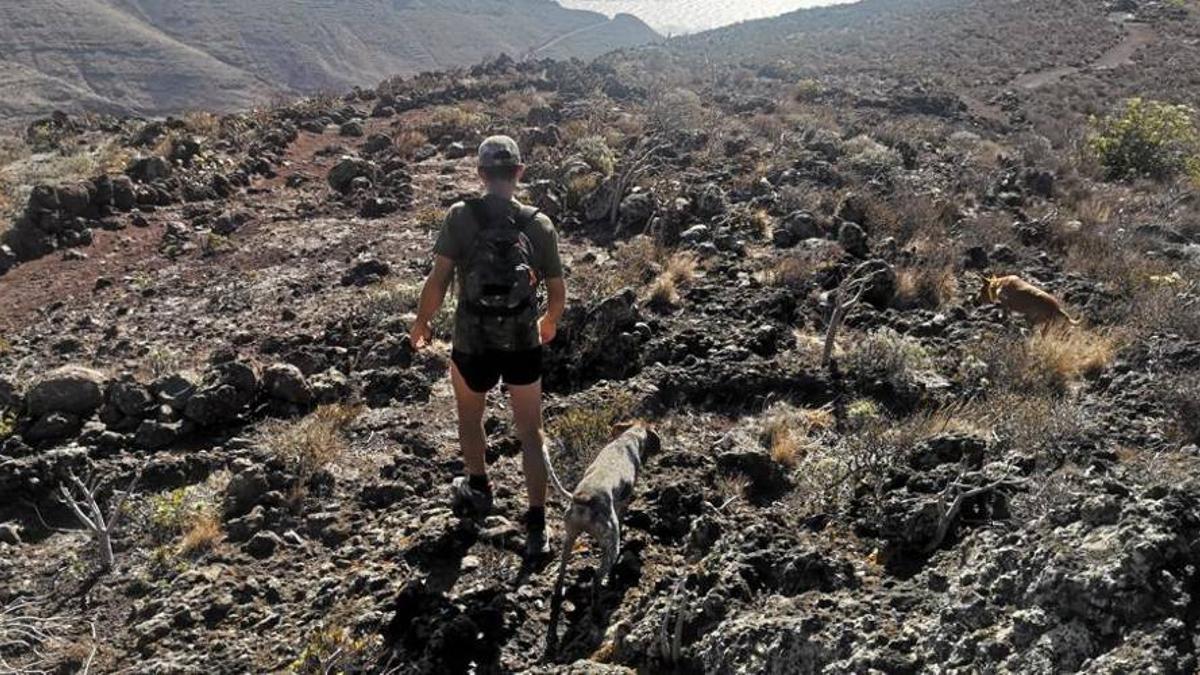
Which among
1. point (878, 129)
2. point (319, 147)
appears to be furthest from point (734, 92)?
point (319, 147)

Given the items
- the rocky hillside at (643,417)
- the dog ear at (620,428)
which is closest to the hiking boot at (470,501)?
the rocky hillside at (643,417)

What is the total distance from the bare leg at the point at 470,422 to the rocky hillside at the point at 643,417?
0.31 meters

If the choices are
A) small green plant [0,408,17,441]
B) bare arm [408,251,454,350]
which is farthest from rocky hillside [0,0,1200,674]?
bare arm [408,251,454,350]

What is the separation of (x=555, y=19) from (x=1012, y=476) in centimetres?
11525

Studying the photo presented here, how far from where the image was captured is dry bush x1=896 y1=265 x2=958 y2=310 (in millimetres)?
6805

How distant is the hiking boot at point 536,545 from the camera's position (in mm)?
3746

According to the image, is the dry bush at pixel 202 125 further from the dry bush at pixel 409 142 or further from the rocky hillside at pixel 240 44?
the rocky hillside at pixel 240 44

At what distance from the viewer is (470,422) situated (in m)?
3.88

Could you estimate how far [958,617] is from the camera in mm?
2637

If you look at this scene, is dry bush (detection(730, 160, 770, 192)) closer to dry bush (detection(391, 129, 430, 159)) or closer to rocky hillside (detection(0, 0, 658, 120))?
dry bush (detection(391, 129, 430, 159))

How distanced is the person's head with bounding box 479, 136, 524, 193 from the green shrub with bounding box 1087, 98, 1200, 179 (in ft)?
41.3

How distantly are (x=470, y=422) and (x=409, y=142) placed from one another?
34.9 feet

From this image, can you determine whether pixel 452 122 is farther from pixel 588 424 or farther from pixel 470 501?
pixel 470 501

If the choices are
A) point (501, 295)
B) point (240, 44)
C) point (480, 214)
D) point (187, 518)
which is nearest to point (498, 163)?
point (480, 214)
